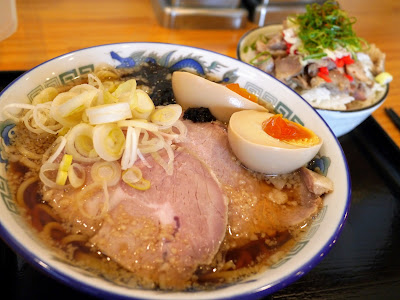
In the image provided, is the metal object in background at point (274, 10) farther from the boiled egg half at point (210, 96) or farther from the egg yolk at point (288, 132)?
the egg yolk at point (288, 132)

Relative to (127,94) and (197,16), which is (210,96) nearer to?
(127,94)

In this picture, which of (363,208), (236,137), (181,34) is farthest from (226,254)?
(181,34)

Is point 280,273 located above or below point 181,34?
above

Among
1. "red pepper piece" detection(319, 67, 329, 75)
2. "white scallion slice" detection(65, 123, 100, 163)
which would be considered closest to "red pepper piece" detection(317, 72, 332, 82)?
"red pepper piece" detection(319, 67, 329, 75)

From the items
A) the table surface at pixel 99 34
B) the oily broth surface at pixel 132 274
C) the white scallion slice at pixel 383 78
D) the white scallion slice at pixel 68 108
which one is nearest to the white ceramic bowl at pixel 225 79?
the oily broth surface at pixel 132 274

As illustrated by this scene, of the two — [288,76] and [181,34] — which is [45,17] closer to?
[181,34]

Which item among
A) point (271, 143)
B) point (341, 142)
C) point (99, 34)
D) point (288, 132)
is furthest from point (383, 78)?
point (99, 34)
